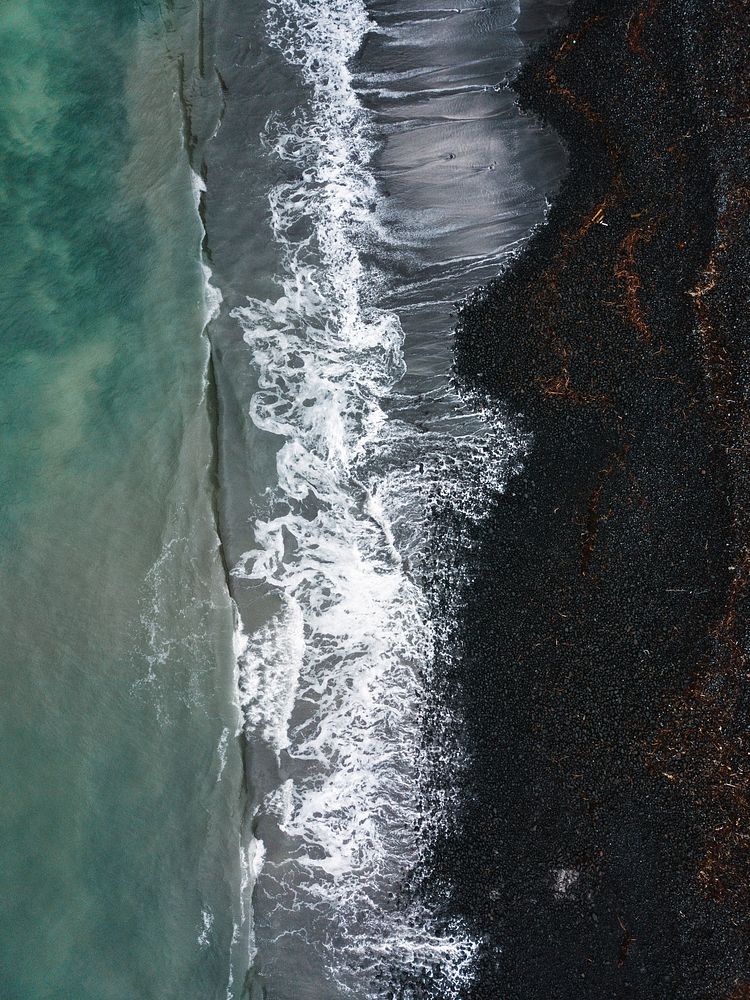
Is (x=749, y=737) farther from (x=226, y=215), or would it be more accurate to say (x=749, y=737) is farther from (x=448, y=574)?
(x=226, y=215)

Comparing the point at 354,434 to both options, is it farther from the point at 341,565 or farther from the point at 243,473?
the point at 341,565

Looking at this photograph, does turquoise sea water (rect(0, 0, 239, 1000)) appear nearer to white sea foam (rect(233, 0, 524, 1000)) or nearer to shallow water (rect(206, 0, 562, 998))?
shallow water (rect(206, 0, 562, 998))

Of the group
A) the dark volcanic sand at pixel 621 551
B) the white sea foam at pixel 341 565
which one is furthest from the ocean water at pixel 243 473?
the dark volcanic sand at pixel 621 551

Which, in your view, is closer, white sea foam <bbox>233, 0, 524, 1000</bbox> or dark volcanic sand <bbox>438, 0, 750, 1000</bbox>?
dark volcanic sand <bbox>438, 0, 750, 1000</bbox>

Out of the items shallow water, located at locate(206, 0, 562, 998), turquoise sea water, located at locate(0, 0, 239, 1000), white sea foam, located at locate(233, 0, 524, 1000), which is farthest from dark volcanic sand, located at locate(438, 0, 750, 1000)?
turquoise sea water, located at locate(0, 0, 239, 1000)

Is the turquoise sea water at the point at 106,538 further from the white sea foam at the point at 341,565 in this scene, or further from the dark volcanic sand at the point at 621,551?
the dark volcanic sand at the point at 621,551

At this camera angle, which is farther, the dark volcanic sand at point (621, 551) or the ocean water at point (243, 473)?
the ocean water at point (243, 473)
